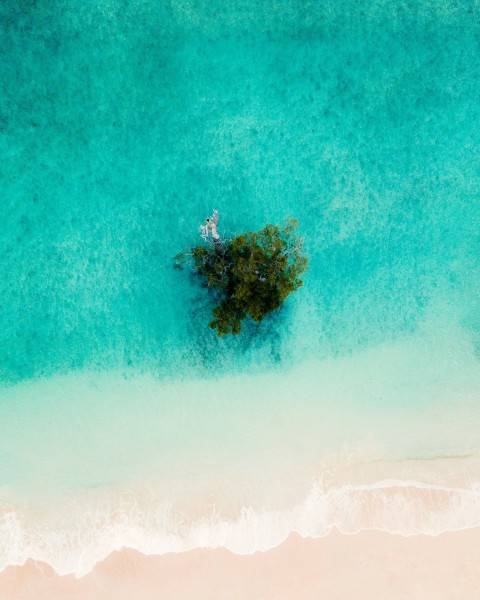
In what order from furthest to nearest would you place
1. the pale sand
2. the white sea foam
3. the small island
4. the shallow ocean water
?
the shallow ocean water → the white sea foam → the pale sand → the small island

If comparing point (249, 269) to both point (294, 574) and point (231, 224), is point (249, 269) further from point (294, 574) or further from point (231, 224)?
point (294, 574)

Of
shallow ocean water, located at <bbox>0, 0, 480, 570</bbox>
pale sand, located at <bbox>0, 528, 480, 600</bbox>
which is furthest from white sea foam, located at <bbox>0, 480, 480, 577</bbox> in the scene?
shallow ocean water, located at <bbox>0, 0, 480, 570</bbox>

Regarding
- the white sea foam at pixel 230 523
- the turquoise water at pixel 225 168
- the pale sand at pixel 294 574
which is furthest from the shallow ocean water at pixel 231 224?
the pale sand at pixel 294 574

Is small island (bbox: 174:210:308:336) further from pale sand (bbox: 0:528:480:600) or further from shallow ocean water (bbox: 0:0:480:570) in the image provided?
pale sand (bbox: 0:528:480:600)

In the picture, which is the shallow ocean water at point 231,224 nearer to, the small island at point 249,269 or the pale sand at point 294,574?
the small island at point 249,269

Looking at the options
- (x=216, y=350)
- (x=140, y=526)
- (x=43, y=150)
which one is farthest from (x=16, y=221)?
(x=140, y=526)

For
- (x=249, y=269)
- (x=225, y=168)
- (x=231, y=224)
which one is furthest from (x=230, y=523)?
(x=225, y=168)
